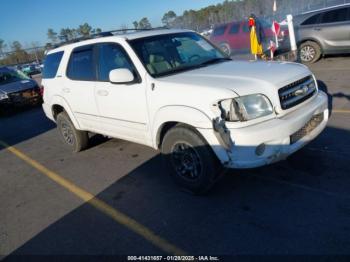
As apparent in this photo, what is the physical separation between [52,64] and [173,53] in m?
2.86

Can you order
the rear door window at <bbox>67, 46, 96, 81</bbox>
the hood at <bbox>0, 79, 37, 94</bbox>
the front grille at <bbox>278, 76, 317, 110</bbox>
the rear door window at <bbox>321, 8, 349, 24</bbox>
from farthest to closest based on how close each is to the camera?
1. the hood at <bbox>0, 79, 37, 94</bbox>
2. the rear door window at <bbox>321, 8, 349, 24</bbox>
3. the rear door window at <bbox>67, 46, 96, 81</bbox>
4. the front grille at <bbox>278, 76, 317, 110</bbox>

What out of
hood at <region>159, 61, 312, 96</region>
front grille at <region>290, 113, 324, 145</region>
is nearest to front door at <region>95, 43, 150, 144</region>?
hood at <region>159, 61, 312, 96</region>

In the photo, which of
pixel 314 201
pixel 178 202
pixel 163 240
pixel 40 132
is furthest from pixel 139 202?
pixel 40 132

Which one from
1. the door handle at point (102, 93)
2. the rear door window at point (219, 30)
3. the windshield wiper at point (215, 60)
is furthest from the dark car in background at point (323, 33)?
the door handle at point (102, 93)

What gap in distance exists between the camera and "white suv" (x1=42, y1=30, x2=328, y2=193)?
3.55 meters

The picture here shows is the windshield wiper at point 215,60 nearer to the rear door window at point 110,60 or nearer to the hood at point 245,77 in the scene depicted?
the hood at point 245,77

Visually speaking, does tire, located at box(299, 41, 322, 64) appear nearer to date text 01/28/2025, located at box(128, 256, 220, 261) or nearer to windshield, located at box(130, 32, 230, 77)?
windshield, located at box(130, 32, 230, 77)

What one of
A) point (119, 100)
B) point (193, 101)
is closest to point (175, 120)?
point (193, 101)

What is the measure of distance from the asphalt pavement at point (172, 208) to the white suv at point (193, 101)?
1.60 ft

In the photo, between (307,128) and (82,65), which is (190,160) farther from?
(82,65)

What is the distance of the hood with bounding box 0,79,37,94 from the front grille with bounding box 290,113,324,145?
1098 centimetres

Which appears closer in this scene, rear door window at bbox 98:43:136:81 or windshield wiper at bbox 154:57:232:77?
windshield wiper at bbox 154:57:232:77

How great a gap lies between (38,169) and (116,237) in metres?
3.09

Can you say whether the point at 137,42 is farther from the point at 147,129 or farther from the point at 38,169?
the point at 38,169
